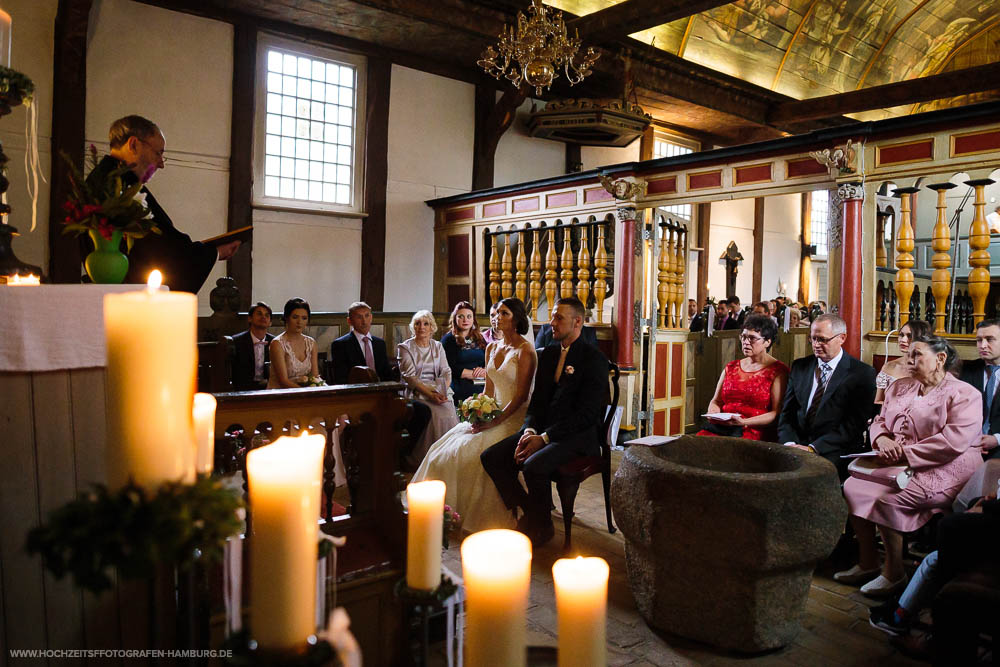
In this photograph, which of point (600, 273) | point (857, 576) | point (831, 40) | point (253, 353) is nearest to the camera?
point (857, 576)

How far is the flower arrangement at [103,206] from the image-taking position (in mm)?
1652

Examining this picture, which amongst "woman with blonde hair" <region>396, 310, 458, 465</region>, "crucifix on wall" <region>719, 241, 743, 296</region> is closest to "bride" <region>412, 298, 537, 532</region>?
"woman with blonde hair" <region>396, 310, 458, 465</region>

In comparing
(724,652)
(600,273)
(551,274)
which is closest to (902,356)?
(724,652)

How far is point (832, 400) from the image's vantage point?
3.71 metres

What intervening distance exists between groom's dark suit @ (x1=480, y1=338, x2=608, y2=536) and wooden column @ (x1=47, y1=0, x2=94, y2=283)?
4991 mm

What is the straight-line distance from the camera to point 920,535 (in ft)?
11.0

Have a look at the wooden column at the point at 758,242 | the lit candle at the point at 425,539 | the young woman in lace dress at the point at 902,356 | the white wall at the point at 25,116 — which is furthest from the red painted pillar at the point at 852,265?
the wooden column at the point at 758,242

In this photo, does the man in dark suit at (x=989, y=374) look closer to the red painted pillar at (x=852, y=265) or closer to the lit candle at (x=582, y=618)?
the red painted pillar at (x=852, y=265)

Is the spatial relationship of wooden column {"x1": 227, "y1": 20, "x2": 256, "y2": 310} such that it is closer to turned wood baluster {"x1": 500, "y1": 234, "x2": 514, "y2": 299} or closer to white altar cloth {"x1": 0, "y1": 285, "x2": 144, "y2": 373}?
turned wood baluster {"x1": 500, "y1": 234, "x2": 514, "y2": 299}

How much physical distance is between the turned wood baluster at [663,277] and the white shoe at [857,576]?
3342 mm

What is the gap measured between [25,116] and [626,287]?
5.89 m

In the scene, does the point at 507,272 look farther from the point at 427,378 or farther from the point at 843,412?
the point at 843,412

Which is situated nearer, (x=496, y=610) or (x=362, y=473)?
(x=496, y=610)

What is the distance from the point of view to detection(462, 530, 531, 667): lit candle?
0.79 metres
